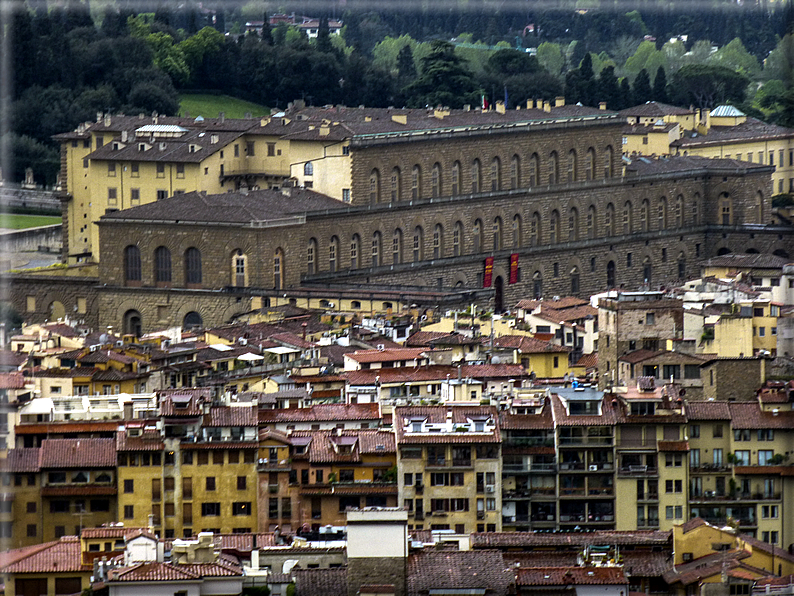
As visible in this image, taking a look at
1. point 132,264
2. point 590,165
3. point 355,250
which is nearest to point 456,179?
point 355,250

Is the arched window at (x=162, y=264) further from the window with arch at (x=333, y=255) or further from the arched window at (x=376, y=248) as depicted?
the arched window at (x=376, y=248)

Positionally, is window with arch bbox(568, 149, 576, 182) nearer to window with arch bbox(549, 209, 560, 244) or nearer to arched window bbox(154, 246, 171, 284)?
window with arch bbox(549, 209, 560, 244)

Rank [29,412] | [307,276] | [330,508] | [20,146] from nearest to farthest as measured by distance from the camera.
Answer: [330,508], [29,412], [307,276], [20,146]

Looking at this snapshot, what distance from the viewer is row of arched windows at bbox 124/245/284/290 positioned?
240 feet

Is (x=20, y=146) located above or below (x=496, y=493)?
above

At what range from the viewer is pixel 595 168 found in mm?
89812

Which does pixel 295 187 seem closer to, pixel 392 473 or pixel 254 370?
pixel 254 370

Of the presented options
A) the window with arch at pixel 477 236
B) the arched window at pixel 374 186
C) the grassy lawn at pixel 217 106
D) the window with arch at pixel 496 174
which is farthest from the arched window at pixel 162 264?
the grassy lawn at pixel 217 106

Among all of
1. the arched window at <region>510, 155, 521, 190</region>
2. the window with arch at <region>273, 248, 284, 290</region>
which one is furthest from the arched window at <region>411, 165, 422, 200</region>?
the window with arch at <region>273, 248, 284, 290</region>

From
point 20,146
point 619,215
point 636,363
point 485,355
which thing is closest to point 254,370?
point 485,355

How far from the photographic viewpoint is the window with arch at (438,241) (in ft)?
268

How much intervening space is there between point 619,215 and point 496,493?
48.8 meters

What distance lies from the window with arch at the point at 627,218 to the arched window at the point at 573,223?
225cm

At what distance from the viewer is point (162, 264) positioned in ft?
243
